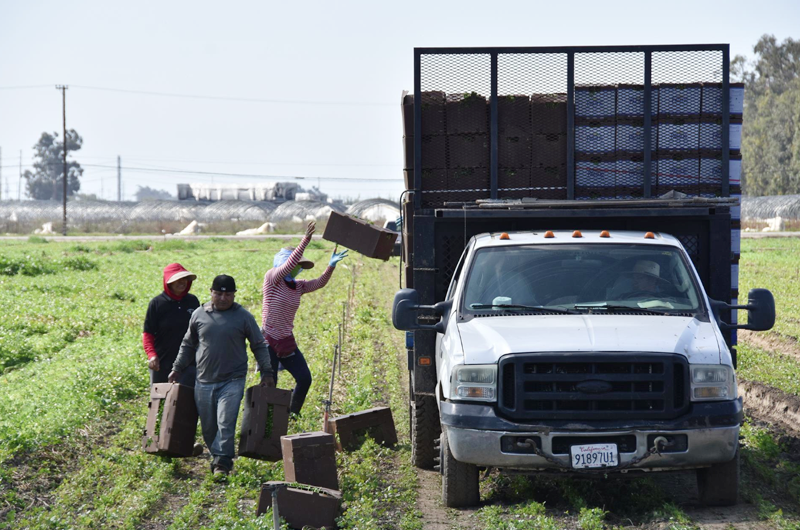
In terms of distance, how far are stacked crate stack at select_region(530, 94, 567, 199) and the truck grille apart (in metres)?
2.78

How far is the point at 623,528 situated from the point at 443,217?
3153mm

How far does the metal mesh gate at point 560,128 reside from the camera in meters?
8.79

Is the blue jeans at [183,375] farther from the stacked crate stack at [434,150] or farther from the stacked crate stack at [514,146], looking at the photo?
the stacked crate stack at [514,146]

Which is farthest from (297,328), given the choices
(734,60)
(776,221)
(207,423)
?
(734,60)

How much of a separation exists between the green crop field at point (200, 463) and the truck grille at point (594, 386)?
0.71 m

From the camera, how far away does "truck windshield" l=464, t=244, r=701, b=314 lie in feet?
24.4

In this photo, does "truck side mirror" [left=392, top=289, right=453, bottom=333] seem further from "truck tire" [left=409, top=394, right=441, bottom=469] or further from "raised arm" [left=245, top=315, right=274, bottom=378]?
"raised arm" [left=245, top=315, right=274, bottom=378]

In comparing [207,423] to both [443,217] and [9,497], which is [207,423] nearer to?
[9,497]

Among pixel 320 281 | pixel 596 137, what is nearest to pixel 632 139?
pixel 596 137

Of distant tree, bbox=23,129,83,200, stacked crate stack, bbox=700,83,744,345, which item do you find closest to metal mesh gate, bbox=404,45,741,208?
stacked crate stack, bbox=700,83,744,345

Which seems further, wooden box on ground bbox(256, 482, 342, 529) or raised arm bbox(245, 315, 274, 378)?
raised arm bbox(245, 315, 274, 378)

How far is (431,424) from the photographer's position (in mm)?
8516

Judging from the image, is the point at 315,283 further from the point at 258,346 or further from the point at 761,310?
the point at 761,310

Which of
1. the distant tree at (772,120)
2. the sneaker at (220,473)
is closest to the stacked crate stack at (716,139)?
the sneaker at (220,473)
